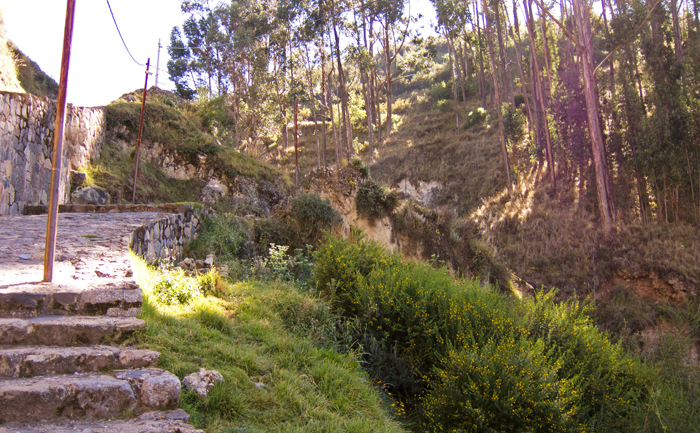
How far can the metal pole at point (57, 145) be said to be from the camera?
12.9ft

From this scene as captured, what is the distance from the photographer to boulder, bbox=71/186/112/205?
38.0ft

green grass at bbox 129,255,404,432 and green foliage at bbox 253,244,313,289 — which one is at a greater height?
green foliage at bbox 253,244,313,289

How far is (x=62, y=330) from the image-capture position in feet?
11.3

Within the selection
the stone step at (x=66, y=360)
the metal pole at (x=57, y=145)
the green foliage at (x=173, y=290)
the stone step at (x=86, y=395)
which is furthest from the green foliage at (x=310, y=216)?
the stone step at (x=86, y=395)

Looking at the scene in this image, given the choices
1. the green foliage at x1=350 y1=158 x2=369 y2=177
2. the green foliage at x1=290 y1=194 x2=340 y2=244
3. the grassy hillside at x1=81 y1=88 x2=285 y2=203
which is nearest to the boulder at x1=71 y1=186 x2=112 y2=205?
the grassy hillside at x1=81 y1=88 x2=285 y2=203

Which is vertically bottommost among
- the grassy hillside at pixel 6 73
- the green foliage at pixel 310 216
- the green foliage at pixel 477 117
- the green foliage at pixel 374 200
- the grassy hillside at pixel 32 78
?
the green foliage at pixel 310 216

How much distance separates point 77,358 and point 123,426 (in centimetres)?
73

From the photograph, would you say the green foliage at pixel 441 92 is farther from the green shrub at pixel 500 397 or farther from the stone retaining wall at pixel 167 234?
the green shrub at pixel 500 397

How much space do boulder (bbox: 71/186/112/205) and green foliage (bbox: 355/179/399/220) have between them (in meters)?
7.20

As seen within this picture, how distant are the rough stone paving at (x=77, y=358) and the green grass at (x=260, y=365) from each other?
255 millimetres

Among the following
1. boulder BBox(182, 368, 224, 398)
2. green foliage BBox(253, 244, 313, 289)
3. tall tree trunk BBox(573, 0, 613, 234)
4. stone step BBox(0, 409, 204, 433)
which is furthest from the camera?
tall tree trunk BBox(573, 0, 613, 234)

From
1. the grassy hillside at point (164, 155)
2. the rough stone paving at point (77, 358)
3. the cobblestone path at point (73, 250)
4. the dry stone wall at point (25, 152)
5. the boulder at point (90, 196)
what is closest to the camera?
the rough stone paving at point (77, 358)

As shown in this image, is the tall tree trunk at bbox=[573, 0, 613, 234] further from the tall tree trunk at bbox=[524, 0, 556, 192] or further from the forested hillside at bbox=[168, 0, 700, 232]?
the tall tree trunk at bbox=[524, 0, 556, 192]

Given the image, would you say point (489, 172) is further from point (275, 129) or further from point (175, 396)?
point (175, 396)
